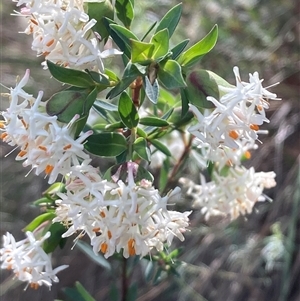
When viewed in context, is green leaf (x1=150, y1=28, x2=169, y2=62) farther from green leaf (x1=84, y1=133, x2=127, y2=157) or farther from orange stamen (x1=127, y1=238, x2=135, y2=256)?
orange stamen (x1=127, y1=238, x2=135, y2=256)

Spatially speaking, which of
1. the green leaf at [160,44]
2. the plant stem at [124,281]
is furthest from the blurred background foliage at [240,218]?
the green leaf at [160,44]

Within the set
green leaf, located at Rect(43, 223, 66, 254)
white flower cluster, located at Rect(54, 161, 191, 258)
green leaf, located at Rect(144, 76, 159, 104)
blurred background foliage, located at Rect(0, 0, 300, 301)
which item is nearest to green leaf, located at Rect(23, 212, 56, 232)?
green leaf, located at Rect(43, 223, 66, 254)

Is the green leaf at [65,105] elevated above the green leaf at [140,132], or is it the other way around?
the green leaf at [65,105]

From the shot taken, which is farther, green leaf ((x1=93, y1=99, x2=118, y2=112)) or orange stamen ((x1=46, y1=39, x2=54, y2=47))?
green leaf ((x1=93, y1=99, x2=118, y2=112))

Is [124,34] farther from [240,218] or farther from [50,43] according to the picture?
[240,218]

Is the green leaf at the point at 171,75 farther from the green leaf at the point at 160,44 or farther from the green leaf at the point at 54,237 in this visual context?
the green leaf at the point at 54,237

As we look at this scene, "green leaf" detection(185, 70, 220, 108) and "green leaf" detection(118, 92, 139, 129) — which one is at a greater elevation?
"green leaf" detection(185, 70, 220, 108)

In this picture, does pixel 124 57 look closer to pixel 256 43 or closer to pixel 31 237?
pixel 31 237
